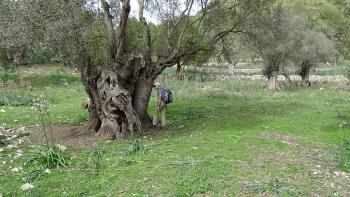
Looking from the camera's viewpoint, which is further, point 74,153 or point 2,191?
point 74,153

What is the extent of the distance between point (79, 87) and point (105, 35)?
54.6ft

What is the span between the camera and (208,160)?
11156mm

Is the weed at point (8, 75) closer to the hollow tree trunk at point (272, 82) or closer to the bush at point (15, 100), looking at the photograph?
the bush at point (15, 100)

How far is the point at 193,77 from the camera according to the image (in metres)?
42.8

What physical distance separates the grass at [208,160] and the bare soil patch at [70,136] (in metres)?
0.72

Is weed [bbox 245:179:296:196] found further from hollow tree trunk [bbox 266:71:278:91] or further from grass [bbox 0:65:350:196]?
hollow tree trunk [bbox 266:71:278:91]

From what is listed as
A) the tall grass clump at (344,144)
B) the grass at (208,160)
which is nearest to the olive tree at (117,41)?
the grass at (208,160)

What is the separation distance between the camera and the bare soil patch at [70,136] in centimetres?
1399

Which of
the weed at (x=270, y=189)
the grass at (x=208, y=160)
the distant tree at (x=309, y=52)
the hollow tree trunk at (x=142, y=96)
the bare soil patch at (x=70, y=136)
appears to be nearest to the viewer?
the weed at (x=270, y=189)

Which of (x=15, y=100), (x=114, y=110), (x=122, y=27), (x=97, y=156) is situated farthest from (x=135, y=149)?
(x=15, y=100)

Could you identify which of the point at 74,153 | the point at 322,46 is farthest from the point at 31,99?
the point at 322,46

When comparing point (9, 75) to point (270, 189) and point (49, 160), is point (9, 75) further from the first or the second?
point (270, 189)

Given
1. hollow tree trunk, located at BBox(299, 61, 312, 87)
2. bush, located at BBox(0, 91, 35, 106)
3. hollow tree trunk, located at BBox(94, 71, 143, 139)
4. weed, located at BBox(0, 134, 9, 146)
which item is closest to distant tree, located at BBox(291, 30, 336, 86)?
hollow tree trunk, located at BBox(299, 61, 312, 87)

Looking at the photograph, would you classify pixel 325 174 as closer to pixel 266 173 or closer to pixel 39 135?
pixel 266 173
